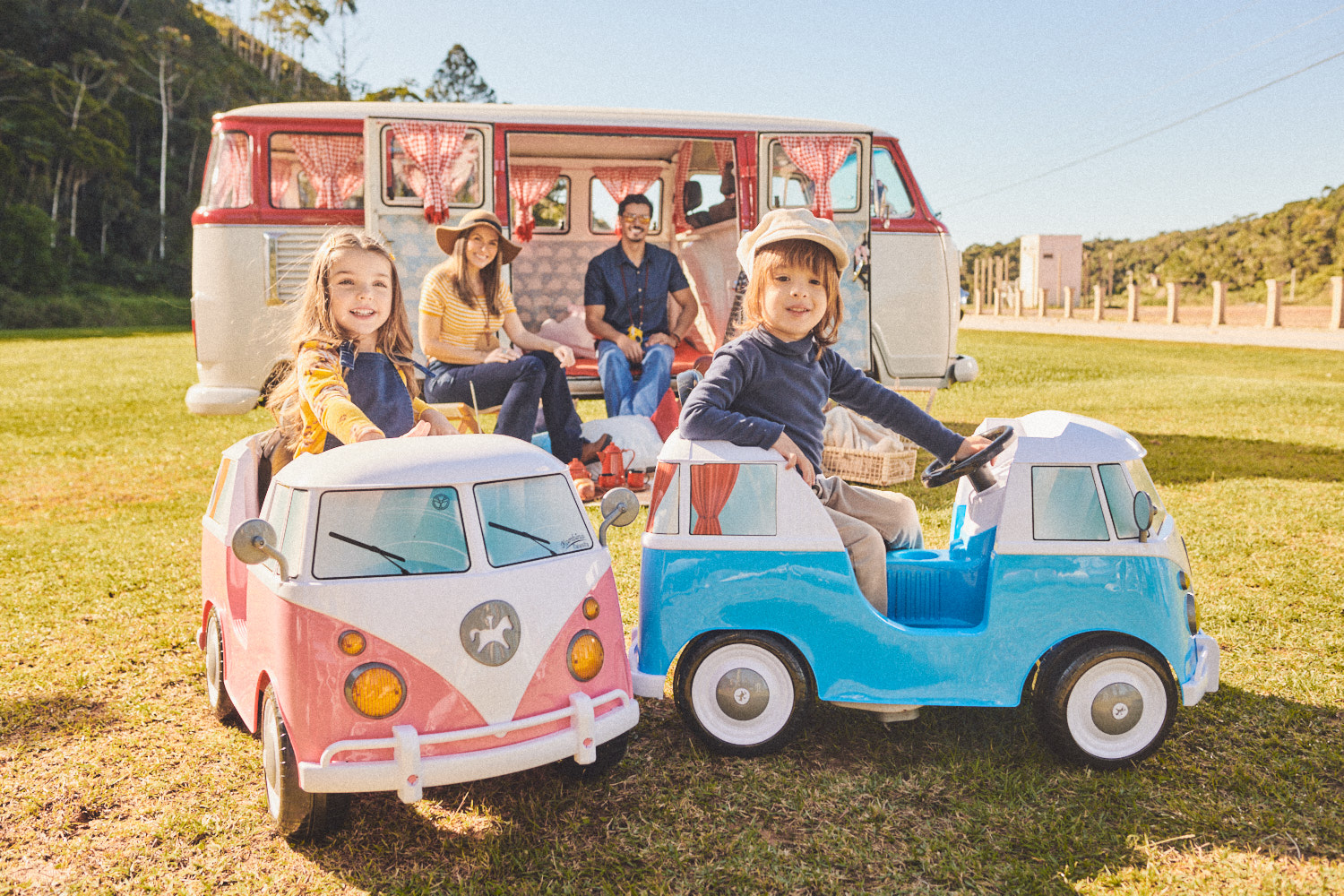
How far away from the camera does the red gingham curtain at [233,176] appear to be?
737cm

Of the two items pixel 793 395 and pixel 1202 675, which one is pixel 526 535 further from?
pixel 1202 675

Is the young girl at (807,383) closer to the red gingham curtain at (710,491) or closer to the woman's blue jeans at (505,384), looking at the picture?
the red gingham curtain at (710,491)

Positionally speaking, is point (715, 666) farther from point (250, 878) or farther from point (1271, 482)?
point (1271, 482)

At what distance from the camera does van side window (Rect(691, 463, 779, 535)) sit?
2902 mm

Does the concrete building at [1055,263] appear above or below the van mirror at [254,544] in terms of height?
above

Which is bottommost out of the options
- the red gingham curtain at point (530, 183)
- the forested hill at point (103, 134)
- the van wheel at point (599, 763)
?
the van wheel at point (599, 763)

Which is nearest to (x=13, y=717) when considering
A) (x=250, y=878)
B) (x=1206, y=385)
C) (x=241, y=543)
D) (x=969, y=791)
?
(x=250, y=878)

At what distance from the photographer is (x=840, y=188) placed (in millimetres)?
8031

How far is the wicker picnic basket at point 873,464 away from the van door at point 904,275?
3.99ft

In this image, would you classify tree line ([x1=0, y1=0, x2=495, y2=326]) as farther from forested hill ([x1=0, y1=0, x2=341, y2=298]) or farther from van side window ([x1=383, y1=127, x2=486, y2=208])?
van side window ([x1=383, y1=127, x2=486, y2=208])

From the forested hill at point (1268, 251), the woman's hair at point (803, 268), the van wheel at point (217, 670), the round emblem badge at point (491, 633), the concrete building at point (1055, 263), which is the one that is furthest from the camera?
the concrete building at point (1055, 263)

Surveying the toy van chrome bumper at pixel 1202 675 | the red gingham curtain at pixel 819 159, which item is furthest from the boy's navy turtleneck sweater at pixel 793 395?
the red gingham curtain at pixel 819 159

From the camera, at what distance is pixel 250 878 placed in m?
2.39

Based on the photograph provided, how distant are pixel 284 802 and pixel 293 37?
71.8 metres
